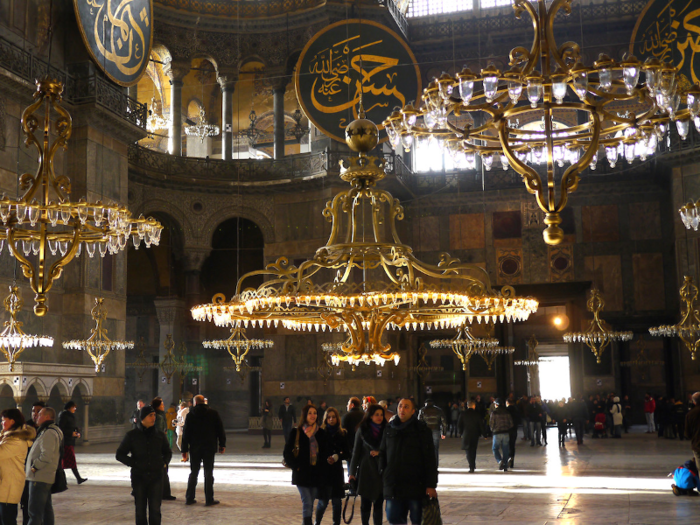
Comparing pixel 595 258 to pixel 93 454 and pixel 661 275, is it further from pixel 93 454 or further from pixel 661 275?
pixel 93 454

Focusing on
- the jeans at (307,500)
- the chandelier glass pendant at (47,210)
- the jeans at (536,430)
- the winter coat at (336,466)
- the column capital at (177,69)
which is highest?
the column capital at (177,69)

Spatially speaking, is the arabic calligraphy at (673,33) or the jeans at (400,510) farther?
the arabic calligraphy at (673,33)

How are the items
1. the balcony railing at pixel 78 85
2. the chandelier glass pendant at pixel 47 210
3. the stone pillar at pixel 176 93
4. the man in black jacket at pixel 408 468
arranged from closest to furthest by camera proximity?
the man in black jacket at pixel 408 468 < the chandelier glass pendant at pixel 47 210 < the balcony railing at pixel 78 85 < the stone pillar at pixel 176 93

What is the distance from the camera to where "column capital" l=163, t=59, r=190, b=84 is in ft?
61.3

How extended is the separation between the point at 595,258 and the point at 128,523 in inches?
568

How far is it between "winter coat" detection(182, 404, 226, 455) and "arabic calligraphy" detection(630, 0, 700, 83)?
35.2 ft

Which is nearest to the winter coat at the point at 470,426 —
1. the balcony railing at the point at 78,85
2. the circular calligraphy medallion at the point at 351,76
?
the circular calligraphy medallion at the point at 351,76

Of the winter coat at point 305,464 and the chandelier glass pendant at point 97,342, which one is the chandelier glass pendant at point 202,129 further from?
the winter coat at point 305,464

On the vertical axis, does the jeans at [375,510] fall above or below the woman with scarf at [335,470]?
below

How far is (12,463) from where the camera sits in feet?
15.4

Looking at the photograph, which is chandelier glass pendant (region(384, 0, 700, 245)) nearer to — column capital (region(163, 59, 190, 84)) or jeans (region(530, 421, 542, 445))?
jeans (region(530, 421, 542, 445))

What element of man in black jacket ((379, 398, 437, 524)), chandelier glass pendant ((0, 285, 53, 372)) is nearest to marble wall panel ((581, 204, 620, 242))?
chandelier glass pendant ((0, 285, 53, 372))

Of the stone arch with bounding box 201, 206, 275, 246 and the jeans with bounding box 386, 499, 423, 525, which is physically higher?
the stone arch with bounding box 201, 206, 275, 246

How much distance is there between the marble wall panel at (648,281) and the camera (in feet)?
58.6
